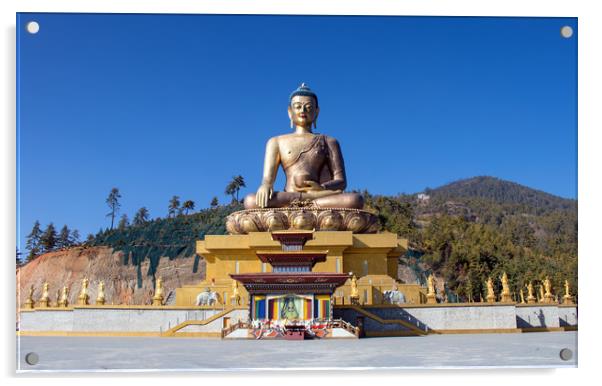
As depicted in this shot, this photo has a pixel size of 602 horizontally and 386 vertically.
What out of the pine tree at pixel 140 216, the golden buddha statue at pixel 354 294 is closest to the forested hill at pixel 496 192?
the pine tree at pixel 140 216

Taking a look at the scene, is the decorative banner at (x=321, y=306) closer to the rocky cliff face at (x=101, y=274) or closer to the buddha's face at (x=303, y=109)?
the buddha's face at (x=303, y=109)

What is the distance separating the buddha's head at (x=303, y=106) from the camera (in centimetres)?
2078

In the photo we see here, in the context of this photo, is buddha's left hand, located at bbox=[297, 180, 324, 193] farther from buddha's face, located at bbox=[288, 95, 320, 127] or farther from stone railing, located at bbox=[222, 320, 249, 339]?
stone railing, located at bbox=[222, 320, 249, 339]

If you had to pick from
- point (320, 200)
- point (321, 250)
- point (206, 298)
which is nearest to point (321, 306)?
point (206, 298)

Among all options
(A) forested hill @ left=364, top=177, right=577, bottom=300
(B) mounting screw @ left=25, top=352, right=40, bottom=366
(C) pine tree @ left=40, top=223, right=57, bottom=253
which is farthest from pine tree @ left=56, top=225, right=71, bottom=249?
(B) mounting screw @ left=25, top=352, right=40, bottom=366

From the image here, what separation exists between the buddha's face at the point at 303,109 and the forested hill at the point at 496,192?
55.0m

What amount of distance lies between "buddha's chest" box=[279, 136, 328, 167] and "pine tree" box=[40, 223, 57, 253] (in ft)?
61.5

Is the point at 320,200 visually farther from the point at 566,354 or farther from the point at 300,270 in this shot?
the point at 566,354

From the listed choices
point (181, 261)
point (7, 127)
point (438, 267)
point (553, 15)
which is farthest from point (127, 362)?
point (438, 267)

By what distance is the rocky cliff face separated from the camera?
91.7ft

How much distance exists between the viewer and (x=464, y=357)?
33.4 feet

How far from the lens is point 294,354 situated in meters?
10.4

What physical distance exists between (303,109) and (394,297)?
20.0 feet

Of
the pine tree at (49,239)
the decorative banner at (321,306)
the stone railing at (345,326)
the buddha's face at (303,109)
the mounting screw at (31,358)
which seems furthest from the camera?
the pine tree at (49,239)
